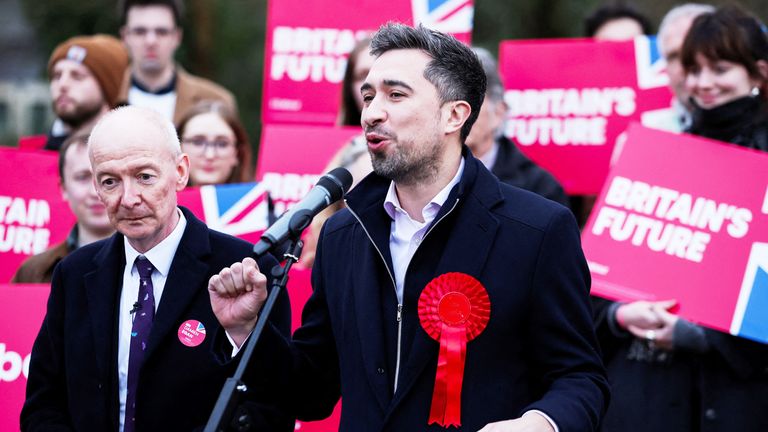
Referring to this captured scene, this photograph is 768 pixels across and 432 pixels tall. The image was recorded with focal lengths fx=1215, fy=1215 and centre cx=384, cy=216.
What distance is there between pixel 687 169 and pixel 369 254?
81.3 inches

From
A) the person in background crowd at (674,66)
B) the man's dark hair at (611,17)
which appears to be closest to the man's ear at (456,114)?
the person in background crowd at (674,66)

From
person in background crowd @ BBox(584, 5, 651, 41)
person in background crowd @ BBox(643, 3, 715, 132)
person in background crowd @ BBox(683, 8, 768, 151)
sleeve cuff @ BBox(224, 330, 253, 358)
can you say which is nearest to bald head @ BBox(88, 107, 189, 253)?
sleeve cuff @ BBox(224, 330, 253, 358)

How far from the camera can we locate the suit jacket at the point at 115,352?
4.06 m

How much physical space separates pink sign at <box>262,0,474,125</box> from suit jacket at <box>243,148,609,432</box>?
3.89m

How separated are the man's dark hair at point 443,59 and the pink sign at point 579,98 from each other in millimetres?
3301

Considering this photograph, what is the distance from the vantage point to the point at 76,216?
6199 mm

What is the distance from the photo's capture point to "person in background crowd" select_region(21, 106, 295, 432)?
407 centimetres

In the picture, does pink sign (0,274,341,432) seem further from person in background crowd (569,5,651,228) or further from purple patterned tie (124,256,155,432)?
person in background crowd (569,5,651,228)

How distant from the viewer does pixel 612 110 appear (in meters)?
7.12

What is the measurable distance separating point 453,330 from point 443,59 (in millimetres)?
844

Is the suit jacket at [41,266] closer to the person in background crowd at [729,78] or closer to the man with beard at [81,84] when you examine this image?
the man with beard at [81,84]

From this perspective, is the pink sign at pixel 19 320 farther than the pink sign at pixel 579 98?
No

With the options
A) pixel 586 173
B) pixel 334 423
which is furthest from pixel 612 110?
pixel 334 423

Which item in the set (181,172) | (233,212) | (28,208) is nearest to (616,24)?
(233,212)
